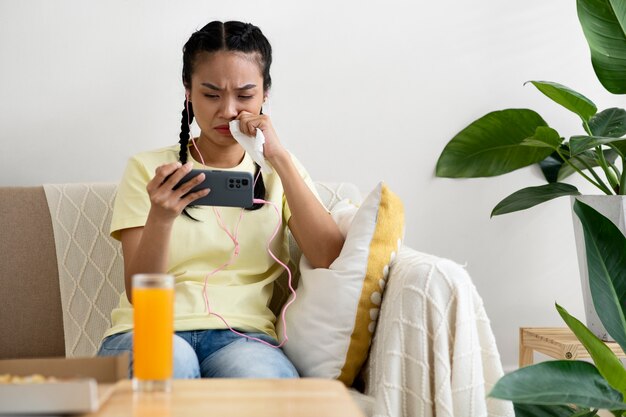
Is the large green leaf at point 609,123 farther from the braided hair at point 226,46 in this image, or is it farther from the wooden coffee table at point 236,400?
the wooden coffee table at point 236,400

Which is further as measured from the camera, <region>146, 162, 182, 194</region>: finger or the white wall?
the white wall

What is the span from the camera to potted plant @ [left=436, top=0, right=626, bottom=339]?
213 cm

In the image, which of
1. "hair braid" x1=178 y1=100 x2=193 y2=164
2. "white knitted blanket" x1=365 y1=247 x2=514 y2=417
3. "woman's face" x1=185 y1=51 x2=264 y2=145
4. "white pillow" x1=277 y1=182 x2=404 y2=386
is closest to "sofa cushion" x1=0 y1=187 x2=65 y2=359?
"hair braid" x1=178 y1=100 x2=193 y2=164

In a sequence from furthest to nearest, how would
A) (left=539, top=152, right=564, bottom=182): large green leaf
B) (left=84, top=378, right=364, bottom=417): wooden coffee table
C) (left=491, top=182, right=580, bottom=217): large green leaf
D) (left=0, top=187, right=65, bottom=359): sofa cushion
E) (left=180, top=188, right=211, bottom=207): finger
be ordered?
1. (left=539, top=152, right=564, bottom=182): large green leaf
2. (left=491, top=182, right=580, bottom=217): large green leaf
3. (left=0, top=187, right=65, bottom=359): sofa cushion
4. (left=180, top=188, right=211, bottom=207): finger
5. (left=84, top=378, right=364, bottom=417): wooden coffee table

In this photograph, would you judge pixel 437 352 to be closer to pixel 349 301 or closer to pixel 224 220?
pixel 349 301

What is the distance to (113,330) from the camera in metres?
1.69

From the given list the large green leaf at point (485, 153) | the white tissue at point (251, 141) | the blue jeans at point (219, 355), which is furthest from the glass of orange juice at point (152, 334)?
the large green leaf at point (485, 153)

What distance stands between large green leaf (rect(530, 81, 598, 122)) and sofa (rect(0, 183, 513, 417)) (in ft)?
1.85

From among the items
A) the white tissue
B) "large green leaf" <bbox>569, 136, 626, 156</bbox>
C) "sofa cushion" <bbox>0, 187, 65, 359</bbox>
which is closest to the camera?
the white tissue

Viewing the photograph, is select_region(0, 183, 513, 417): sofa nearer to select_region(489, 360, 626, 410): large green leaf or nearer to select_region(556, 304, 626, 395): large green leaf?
select_region(489, 360, 626, 410): large green leaf

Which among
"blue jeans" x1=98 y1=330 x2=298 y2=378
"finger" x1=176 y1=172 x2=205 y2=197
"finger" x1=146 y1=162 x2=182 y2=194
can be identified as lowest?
"blue jeans" x1=98 y1=330 x2=298 y2=378

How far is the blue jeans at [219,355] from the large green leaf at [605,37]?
1166 millimetres

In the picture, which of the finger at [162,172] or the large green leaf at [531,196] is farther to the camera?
the large green leaf at [531,196]

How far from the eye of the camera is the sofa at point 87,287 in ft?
4.98
